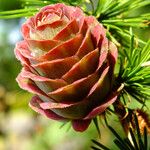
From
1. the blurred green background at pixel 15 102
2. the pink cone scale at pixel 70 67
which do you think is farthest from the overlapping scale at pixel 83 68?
the blurred green background at pixel 15 102

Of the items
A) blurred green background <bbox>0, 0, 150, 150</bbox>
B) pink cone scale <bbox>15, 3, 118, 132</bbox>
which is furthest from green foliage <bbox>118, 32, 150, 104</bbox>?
blurred green background <bbox>0, 0, 150, 150</bbox>

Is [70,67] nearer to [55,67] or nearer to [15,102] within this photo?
[55,67]

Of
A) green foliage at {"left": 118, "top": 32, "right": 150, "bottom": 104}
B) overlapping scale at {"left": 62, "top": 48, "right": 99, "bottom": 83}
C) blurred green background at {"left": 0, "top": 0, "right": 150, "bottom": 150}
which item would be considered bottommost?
blurred green background at {"left": 0, "top": 0, "right": 150, "bottom": 150}

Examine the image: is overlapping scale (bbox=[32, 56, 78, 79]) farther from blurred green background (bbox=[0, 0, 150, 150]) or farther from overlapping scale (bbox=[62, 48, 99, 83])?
blurred green background (bbox=[0, 0, 150, 150])

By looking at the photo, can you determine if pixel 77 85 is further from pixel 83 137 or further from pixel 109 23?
pixel 83 137

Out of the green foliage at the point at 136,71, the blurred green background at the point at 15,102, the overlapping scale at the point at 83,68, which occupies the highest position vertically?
the overlapping scale at the point at 83,68

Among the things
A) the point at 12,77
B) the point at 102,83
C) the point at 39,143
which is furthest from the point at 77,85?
the point at 12,77

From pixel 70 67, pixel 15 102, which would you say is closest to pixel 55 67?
pixel 70 67

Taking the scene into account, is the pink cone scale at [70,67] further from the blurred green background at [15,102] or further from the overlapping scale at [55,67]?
the blurred green background at [15,102]
